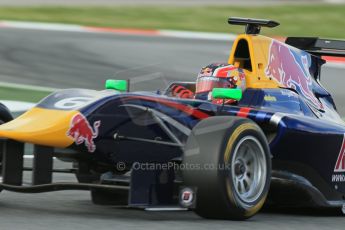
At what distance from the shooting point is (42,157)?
6.52m

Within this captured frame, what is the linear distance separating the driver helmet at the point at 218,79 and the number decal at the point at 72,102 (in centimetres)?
135

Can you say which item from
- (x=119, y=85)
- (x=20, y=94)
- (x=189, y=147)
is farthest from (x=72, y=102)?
(x=20, y=94)

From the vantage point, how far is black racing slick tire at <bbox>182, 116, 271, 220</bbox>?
20.7 ft

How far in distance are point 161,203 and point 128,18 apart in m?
16.1

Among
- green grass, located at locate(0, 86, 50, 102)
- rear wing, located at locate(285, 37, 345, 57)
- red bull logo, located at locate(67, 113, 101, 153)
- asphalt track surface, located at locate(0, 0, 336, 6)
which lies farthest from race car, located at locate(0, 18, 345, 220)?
asphalt track surface, located at locate(0, 0, 336, 6)

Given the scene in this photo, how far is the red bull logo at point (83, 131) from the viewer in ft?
20.9

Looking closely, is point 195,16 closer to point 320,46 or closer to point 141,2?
point 141,2

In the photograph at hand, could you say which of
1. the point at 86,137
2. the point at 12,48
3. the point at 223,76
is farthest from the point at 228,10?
the point at 86,137

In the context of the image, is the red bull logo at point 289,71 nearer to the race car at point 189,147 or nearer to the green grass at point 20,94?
the race car at point 189,147

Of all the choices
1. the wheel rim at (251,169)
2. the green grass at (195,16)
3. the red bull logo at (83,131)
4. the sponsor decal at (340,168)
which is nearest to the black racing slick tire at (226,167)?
the wheel rim at (251,169)

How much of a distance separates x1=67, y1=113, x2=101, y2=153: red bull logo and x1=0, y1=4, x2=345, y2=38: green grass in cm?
1427

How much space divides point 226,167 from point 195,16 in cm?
1669

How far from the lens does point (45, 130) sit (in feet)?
20.8

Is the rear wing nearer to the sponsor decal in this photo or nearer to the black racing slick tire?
the sponsor decal
